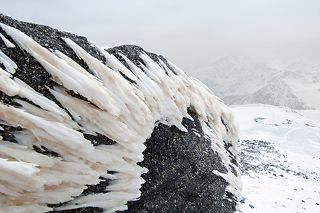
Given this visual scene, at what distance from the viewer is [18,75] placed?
478 centimetres

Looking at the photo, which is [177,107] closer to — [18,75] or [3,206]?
[18,75]

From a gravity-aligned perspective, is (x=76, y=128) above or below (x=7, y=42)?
below

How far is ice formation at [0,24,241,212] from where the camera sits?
4.43 m

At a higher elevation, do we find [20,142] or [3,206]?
[20,142]

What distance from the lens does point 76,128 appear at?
16.5 ft

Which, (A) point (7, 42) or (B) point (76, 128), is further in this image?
(B) point (76, 128)

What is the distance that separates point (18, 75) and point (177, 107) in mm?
3210

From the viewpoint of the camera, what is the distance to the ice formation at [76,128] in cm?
A: 443

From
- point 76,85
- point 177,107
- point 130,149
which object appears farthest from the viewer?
point 177,107

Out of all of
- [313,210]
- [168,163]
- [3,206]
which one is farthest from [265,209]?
[3,206]

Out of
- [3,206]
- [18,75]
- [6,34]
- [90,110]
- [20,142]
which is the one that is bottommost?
[3,206]

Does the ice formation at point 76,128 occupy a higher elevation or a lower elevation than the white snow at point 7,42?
lower

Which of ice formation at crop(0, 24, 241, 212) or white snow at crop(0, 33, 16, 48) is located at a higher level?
white snow at crop(0, 33, 16, 48)

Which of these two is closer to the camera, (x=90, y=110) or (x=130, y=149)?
(x=90, y=110)
